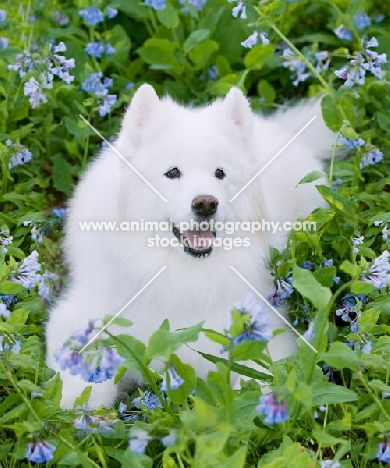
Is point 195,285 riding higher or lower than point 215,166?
lower

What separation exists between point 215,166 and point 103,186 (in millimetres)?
607

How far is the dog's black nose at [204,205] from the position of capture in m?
3.05

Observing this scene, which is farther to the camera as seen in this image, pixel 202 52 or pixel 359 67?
pixel 202 52

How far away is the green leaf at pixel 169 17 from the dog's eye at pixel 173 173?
6.30 feet

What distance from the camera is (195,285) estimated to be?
133 inches

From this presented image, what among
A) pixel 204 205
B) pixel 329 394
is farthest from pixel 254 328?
pixel 204 205

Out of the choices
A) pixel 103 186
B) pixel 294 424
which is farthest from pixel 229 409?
pixel 103 186

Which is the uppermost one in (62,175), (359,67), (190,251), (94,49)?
(359,67)

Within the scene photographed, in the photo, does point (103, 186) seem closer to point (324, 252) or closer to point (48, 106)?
point (324, 252)

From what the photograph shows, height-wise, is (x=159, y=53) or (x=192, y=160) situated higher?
(x=192, y=160)

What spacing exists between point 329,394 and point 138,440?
624 millimetres

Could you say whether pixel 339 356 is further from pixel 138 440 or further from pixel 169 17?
pixel 169 17

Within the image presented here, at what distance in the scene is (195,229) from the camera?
3.17 m

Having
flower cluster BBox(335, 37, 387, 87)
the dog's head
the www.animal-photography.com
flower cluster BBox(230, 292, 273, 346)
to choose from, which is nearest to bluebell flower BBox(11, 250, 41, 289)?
the www.animal-photography.com
